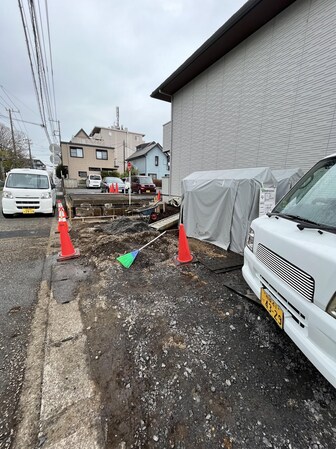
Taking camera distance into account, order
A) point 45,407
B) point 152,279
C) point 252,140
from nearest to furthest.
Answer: point 45,407 < point 152,279 < point 252,140

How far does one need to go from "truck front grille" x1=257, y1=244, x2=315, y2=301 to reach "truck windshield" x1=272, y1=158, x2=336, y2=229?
0.47m

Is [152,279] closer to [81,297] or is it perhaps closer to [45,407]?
[81,297]

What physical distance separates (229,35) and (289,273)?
7.49 m

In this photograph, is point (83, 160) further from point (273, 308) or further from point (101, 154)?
point (273, 308)

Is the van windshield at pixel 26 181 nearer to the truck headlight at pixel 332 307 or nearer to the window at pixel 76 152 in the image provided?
the truck headlight at pixel 332 307

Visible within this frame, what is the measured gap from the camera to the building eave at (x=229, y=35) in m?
4.89

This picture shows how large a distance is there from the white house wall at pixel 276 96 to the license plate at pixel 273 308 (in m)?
4.22

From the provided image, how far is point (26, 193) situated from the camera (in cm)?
698

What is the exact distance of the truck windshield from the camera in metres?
1.78

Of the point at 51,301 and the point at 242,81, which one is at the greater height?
the point at 242,81

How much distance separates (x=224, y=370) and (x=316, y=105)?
561cm

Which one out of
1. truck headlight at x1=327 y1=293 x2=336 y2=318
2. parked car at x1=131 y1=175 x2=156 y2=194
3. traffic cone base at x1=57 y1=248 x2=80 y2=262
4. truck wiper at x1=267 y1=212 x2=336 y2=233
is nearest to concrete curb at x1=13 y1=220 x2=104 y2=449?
truck headlight at x1=327 y1=293 x2=336 y2=318

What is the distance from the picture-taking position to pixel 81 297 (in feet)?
9.04

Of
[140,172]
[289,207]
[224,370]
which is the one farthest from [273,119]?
[140,172]
